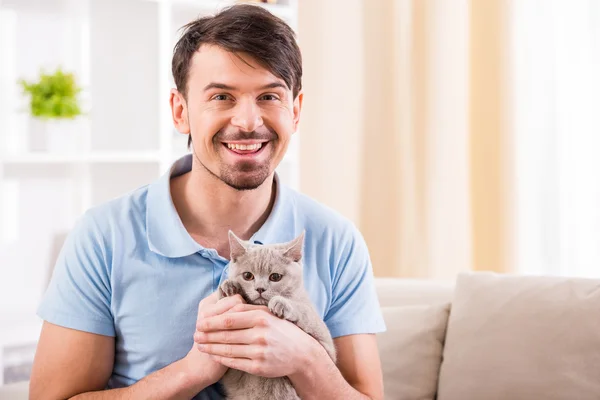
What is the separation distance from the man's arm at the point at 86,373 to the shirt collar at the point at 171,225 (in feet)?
0.60

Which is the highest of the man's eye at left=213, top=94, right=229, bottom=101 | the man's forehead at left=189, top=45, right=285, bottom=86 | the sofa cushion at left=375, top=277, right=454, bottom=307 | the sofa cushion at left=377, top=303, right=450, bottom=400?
the man's forehead at left=189, top=45, right=285, bottom=86

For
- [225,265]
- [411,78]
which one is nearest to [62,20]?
[411,78]

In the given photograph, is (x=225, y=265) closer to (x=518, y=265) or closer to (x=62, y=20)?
(x=518, y=265)

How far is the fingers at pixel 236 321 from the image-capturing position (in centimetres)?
110

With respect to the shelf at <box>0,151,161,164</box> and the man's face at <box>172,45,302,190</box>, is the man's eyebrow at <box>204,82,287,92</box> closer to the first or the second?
the man's face at <box>172,45,302,190</box>

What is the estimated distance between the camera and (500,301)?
6.58 feet

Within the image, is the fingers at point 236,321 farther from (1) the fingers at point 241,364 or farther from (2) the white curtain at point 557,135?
(2) the white curtain at point 557,135

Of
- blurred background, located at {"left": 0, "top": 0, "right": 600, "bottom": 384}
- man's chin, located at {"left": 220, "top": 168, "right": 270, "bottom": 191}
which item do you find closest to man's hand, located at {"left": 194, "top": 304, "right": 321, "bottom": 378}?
man's chin, located at {"left": 220, "top": 168, "right": 270, "bottom": 191}

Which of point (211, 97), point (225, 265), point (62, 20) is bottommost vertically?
point (225, 265)

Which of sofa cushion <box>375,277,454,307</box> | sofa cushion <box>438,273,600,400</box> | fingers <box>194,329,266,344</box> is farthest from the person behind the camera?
sofa cushion <box>375,277,454,307</box>

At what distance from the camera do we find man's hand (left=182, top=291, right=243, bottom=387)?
1.12m

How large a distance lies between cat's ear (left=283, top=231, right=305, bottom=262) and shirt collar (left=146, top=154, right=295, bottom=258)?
3.6 inches

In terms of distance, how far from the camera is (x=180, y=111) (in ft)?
4.44

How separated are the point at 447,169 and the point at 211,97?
1968 millimetres
